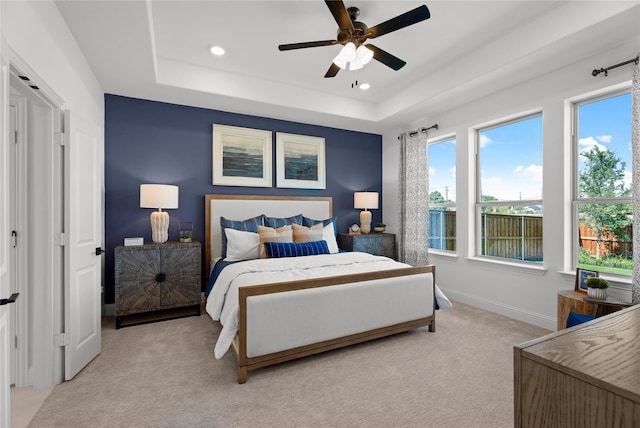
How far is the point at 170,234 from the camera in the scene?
4.00 meters

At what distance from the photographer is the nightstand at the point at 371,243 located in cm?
465

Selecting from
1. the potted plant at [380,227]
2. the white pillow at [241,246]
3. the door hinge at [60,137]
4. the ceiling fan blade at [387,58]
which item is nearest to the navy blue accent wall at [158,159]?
the white pillow at [241,246]

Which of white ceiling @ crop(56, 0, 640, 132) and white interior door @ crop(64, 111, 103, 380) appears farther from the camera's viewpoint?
white ceiling @ crop(56, 0, 640, 132)

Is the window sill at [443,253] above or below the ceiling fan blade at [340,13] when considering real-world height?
below

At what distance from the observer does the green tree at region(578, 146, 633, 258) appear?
281cm

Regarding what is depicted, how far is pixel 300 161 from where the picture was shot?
482 centimetres

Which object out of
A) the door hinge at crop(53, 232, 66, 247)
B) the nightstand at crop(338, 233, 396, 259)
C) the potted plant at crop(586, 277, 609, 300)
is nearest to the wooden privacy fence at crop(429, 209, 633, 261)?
the potted plant at crop(586, 277, 609, 300)

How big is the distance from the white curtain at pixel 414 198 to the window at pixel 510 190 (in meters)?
0.71

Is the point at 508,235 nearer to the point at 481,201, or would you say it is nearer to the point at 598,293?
the point at 481,201

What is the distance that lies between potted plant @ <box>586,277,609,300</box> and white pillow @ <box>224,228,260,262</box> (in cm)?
316

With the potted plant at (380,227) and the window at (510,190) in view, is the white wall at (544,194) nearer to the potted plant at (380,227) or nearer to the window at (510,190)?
the window at (510,190)

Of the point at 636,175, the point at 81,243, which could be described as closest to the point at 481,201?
the point at 636,175

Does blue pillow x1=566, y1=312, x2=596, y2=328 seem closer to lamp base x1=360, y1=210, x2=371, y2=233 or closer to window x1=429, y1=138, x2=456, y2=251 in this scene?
window x1=429, y1=138, x2=456, y2=251

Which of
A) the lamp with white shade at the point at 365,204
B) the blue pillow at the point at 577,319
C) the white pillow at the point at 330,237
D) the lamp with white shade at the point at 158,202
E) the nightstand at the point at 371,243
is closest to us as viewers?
the blue pillow at the point at 577,319
